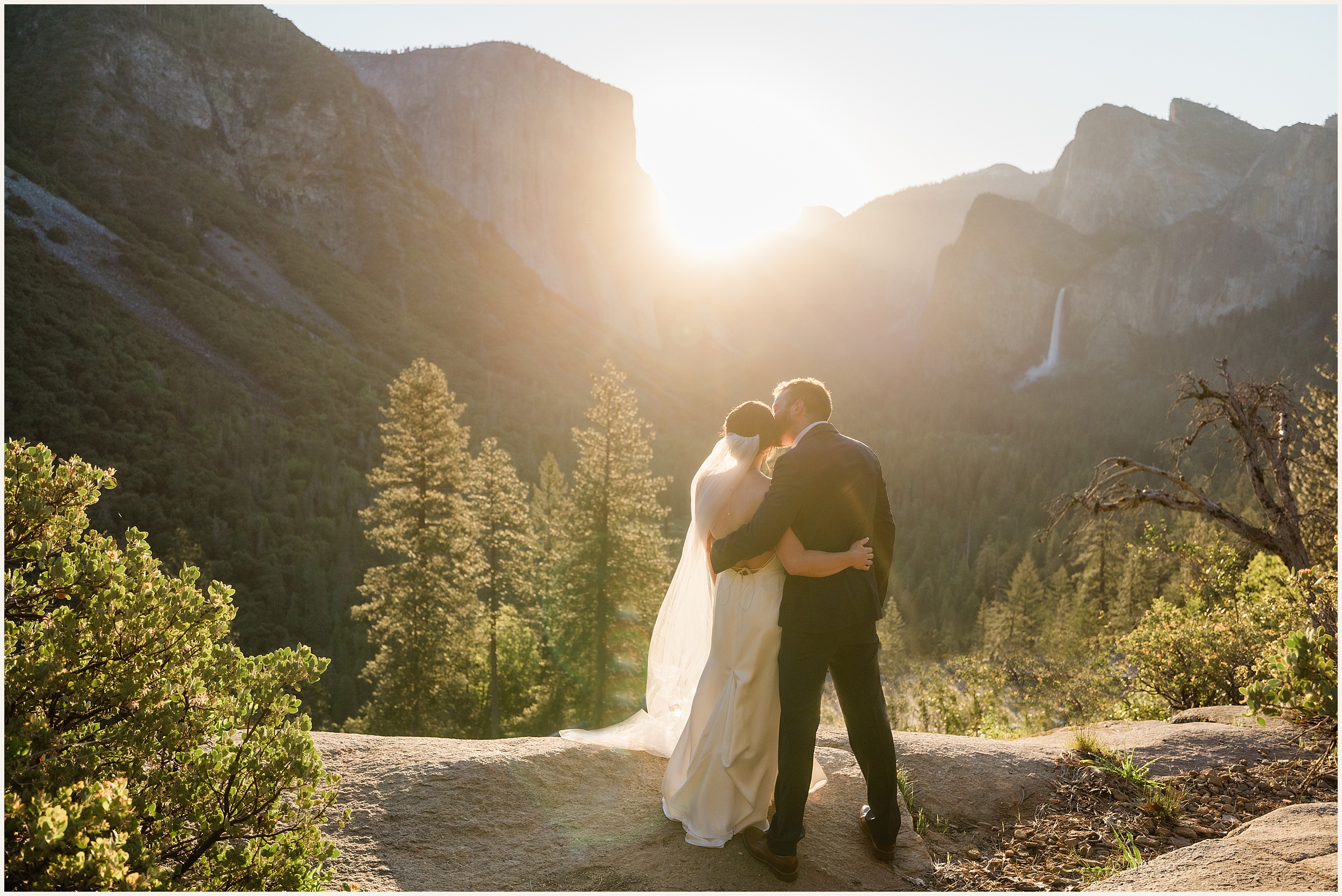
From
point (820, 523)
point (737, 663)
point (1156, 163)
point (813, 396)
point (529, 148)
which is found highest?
point (1156, 163)

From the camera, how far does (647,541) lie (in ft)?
62.1

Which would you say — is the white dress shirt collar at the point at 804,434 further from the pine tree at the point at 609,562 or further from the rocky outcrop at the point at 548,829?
the pine tree at the point at 609,562

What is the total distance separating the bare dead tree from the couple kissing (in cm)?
639

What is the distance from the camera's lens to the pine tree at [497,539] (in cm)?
1997

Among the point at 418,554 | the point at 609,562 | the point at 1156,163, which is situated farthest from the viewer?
the point at 1156,163

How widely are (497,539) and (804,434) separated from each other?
17.3 meters

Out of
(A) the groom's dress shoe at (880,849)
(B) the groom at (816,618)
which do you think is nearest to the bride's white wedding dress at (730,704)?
(B) the groom at (816,618)

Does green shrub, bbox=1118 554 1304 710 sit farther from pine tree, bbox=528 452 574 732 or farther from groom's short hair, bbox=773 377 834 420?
Answer: pine tree, bbox=528 452 574 732

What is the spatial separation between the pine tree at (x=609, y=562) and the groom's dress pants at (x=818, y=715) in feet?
48.1

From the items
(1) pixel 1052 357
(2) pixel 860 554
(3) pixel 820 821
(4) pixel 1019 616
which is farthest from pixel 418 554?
(1) pixel 1052 357

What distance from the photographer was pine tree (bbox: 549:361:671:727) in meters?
18.7

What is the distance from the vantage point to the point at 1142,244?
456ft

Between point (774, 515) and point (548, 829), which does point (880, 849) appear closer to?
point (548, 829)

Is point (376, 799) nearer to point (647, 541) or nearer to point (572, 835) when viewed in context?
point (572, 835)
